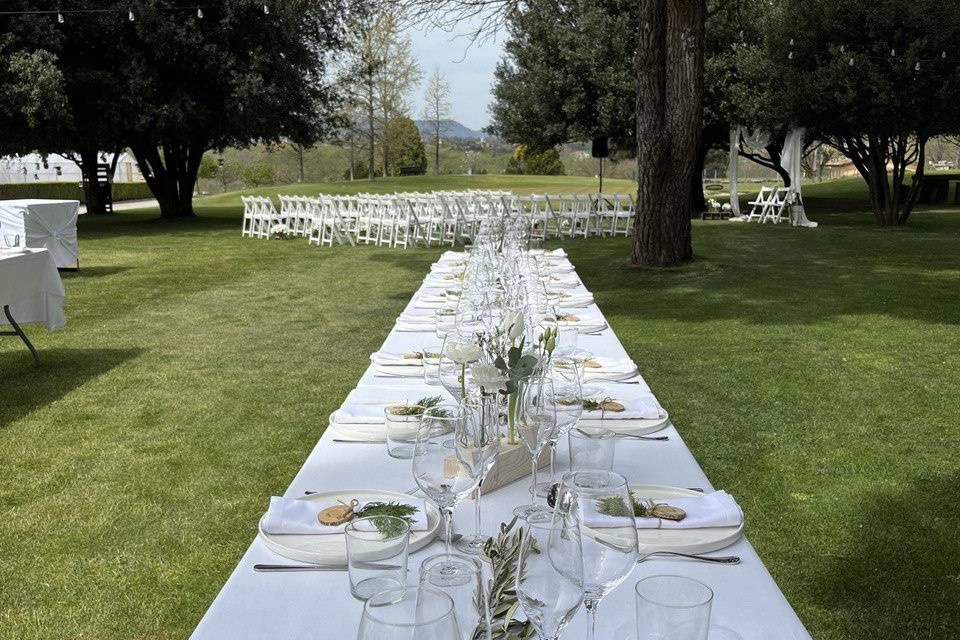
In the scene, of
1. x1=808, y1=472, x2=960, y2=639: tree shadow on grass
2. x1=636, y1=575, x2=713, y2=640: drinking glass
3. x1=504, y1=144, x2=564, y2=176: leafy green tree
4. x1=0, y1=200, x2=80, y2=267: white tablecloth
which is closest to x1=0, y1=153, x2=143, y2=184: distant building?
x1=504, y1=144, x2=564, y2=176: leafy green tree

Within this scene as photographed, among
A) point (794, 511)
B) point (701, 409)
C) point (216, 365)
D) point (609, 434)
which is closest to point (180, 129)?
point (216, 365)

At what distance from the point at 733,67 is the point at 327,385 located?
1661 centimetres

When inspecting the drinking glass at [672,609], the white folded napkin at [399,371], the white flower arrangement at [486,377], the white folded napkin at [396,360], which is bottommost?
the white folded napkin at [399,371]

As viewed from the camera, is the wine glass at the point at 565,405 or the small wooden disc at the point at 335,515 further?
the wine glass at the point at 565,405

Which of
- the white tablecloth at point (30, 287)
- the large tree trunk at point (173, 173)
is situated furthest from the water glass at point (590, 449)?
the large tree trunk at point (173, 173)

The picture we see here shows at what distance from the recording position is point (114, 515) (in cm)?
400

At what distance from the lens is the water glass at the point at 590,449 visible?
1.77 m

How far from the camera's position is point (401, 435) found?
1916 millimetres

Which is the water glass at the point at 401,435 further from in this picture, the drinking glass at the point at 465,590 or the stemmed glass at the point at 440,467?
the drinking glass at the point at 465,590

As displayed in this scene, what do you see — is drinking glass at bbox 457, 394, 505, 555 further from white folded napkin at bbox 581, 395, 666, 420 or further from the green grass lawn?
the green grass lawn

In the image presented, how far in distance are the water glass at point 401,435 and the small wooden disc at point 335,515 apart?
0.15 metres

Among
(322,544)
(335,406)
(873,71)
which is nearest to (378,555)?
(322,544)

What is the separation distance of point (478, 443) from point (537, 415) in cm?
40

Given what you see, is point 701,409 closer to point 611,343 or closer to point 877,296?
point 611,343
